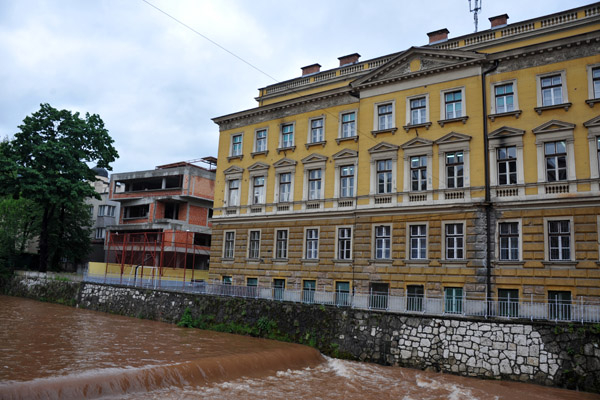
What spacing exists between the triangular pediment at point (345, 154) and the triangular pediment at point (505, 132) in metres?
7.47

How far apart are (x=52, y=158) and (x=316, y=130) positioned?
23.1 metres

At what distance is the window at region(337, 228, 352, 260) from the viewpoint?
86.9 feet

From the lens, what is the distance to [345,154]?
27.4 m

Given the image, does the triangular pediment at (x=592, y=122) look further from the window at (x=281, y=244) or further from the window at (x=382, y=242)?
the window at (x=281, y=244)

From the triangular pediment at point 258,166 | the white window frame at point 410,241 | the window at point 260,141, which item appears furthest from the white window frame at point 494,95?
the window at point 260,141

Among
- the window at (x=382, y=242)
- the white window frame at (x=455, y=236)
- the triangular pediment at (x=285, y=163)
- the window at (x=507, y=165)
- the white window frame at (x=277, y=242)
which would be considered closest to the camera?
the window at (x=507, y=165)

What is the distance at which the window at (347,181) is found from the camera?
88.9ft

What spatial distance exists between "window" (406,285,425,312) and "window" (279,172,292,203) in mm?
9716

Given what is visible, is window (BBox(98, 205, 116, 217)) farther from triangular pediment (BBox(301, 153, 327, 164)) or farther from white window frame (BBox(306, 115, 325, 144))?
white window frame (BBox(306, 115, 325, 144))

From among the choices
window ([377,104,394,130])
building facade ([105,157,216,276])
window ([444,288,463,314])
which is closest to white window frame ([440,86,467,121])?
window ([377,104,394,130])

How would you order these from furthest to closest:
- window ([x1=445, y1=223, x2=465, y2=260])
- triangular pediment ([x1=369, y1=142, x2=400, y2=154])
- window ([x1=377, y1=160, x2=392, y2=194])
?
window ([x1=377, y1=160, x2=392, y2=194]), triangular pediment ([x1=369, y1=142, x2=400, y2=154]), window ([x1=445, y1=223, x2=465, y2=260])

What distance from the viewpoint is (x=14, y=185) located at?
38312 mm

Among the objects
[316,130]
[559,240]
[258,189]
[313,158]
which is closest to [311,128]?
[316,130]

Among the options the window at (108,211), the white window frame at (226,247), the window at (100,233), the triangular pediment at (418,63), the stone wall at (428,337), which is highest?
the triangular pediment at (418,63)
